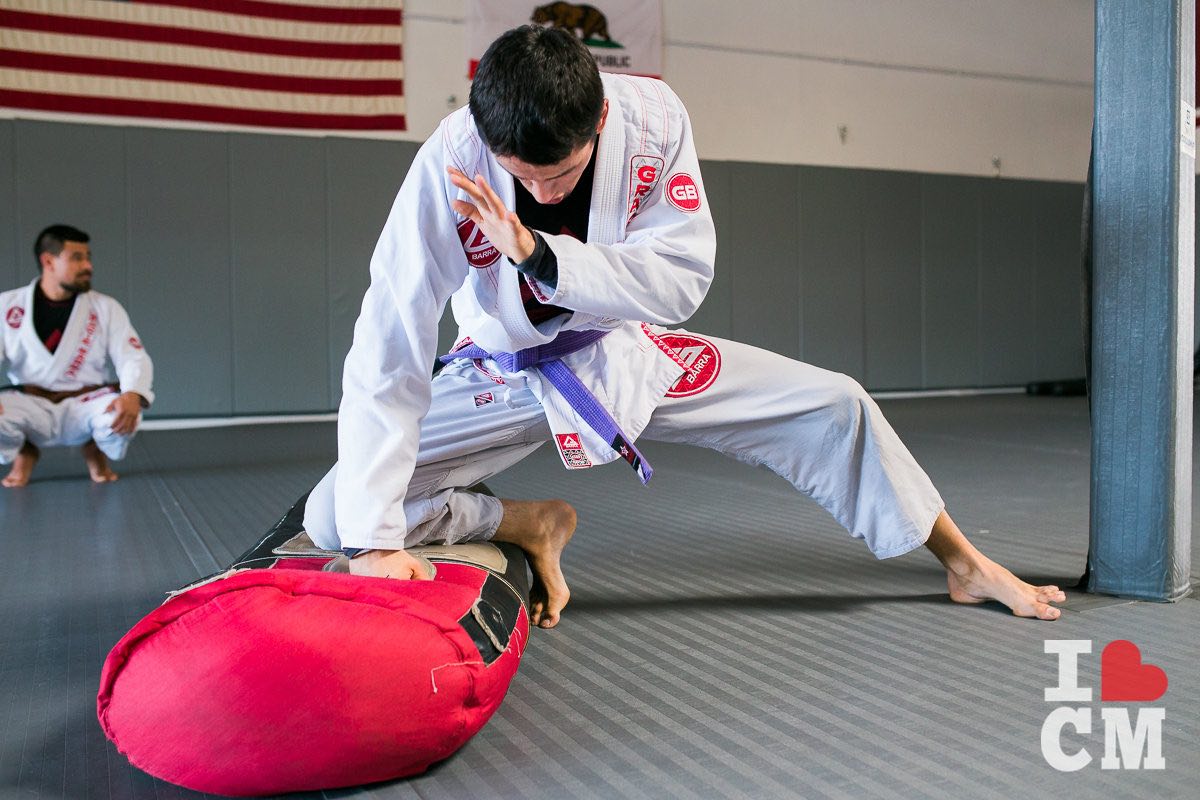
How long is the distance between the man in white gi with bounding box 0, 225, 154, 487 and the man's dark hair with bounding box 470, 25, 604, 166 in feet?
11.0

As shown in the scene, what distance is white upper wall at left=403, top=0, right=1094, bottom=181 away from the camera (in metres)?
8.16

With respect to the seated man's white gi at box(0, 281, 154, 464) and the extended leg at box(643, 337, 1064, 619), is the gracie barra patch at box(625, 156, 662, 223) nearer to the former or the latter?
the extended leg at box(643, 337, 1064, 619)

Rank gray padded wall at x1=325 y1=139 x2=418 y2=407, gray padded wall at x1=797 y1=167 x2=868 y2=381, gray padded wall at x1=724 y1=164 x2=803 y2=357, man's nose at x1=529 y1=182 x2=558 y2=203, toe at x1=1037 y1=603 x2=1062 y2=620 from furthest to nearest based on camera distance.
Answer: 1. gray padded wall at x1=797 y1=167 x2=868 y2=381
2. gray padded wall at x1=724 y1=164 x2=803 y2=357
3. gray padded wall at x1=325 y1=139 x2=418 y2=407
4. toe at x1=1037 y1=603 x2=1062 y2=620
5. man's nose at x1=529 y1=182 x2=558 y2=203

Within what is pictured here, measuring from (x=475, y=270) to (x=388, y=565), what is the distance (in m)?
0.54

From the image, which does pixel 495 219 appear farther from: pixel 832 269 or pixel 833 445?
pixel 832 269

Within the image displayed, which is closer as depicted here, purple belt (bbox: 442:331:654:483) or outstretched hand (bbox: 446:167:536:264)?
outstretched hand (bbox: 446:167:536:264)

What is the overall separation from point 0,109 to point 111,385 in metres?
3.12

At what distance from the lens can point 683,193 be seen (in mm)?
1802

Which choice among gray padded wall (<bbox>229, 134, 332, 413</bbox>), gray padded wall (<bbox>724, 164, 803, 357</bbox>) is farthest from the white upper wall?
gray padded wall (<bbox>229, 134, 332, 413</bbox>)

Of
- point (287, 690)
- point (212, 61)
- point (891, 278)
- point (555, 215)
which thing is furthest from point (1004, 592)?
point (891, 278)

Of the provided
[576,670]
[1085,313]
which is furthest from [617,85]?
[1085,313]

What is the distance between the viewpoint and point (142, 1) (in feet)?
22.1

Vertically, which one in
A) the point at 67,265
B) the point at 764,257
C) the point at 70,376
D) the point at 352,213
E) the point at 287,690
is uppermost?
the point at 352,213

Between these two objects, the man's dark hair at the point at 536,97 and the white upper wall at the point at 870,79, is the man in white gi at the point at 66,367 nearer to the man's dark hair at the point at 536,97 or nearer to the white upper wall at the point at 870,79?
the man's dark hair at the point at 536,97
